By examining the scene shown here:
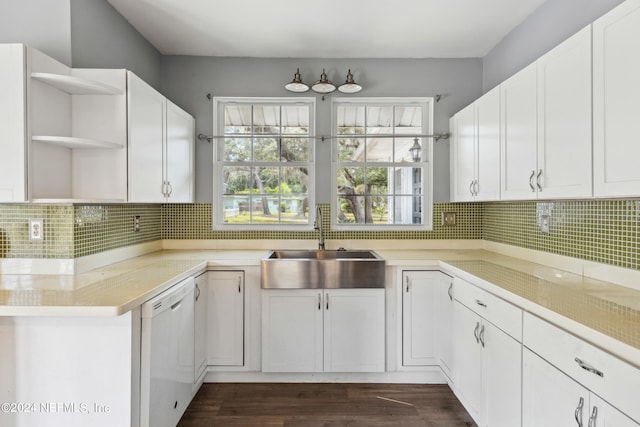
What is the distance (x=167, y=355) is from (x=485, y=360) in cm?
160

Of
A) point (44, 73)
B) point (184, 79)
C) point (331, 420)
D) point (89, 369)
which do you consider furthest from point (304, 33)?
point (331, 420)

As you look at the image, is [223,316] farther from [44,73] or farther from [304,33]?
[304,33]

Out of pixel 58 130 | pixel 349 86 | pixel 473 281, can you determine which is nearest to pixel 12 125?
pixel 58 130

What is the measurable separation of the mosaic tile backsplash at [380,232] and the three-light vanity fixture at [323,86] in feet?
3.30

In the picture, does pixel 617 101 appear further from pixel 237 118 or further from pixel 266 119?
pixel 237 118

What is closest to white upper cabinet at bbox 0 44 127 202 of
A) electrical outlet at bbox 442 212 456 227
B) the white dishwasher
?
the white dishwasher

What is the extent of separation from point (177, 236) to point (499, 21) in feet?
9.93

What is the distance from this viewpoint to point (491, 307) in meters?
1.68

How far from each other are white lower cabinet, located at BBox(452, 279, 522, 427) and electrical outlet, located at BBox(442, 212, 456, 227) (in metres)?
0.98

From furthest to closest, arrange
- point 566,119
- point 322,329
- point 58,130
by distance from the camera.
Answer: point 322,329 < point 58,130 < point 566,119

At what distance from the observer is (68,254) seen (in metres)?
1.89

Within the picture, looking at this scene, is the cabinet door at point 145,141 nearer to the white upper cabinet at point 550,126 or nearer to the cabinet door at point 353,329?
the cabinet door at point 353,329

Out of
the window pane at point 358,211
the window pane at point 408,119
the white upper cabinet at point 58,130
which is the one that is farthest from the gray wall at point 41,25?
the window pane at point 408,119

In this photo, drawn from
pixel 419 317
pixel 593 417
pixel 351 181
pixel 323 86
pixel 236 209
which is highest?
pixel 323 86
